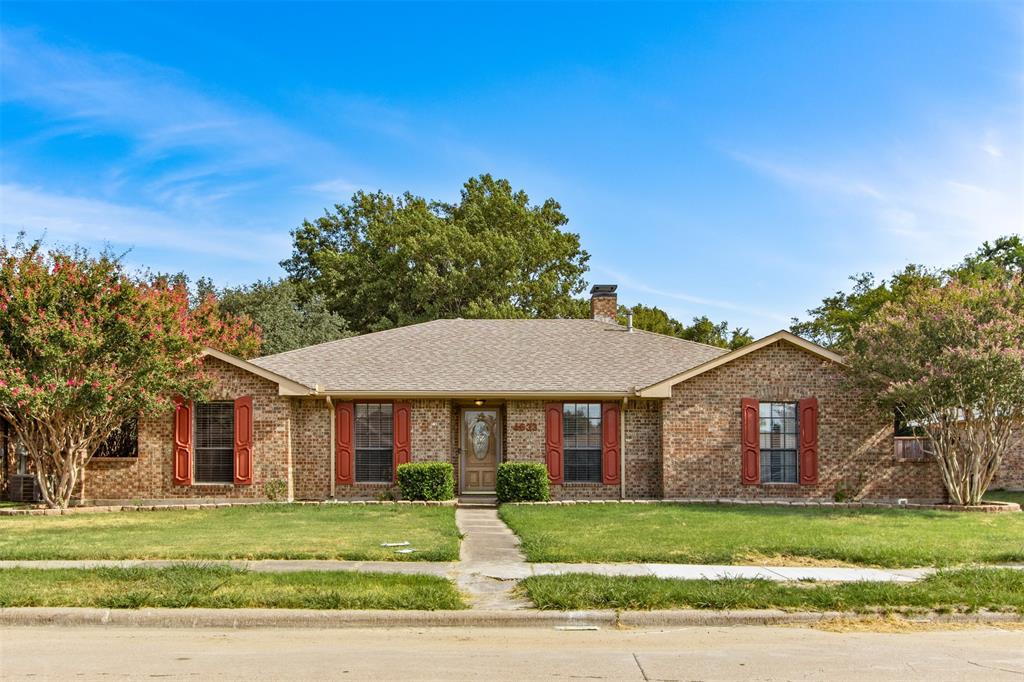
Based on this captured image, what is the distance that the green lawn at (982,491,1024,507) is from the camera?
21406 mm

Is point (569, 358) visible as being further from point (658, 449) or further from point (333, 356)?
point (333, 356)

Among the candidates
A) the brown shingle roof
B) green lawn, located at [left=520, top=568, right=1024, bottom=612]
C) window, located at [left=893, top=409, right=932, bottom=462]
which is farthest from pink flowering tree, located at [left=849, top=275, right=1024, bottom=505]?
green lawn, located at [left=520, top=568, right=1024, bottom=612]

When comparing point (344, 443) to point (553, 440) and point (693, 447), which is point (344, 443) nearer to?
point (553, 440)

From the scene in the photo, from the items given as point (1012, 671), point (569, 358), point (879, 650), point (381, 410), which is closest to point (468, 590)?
point (879, 650)

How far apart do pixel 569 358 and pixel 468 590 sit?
1379 centimetres

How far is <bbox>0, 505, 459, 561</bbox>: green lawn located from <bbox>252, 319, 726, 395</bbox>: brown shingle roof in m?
3.40

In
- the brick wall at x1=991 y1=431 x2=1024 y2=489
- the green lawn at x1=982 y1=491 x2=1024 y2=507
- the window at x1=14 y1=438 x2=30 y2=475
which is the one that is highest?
the window at x1=14 y1=438 x2=30 y2=475

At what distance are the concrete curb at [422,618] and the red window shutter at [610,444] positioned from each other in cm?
1235

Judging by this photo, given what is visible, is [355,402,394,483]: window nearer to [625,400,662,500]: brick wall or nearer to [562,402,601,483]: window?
[562,402,601,483]: window

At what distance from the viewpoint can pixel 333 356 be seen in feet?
76.0

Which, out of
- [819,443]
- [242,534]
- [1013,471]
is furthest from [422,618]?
[1013,471]

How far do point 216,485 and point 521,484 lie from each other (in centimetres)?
680

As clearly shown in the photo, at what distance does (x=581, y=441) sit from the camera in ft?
69.8

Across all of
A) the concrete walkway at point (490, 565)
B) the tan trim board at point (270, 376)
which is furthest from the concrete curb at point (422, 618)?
the tan trim board at point (270, 376)
